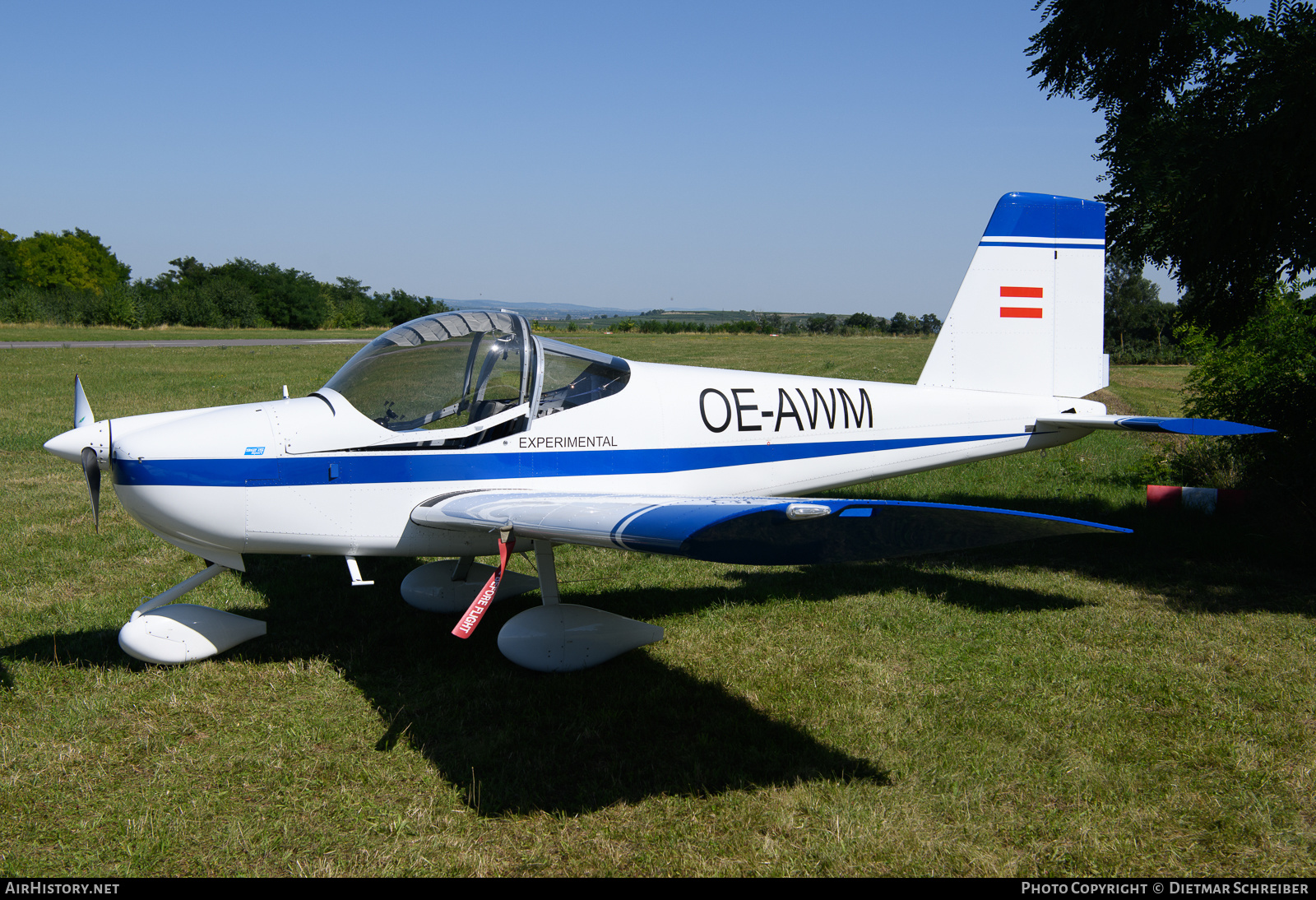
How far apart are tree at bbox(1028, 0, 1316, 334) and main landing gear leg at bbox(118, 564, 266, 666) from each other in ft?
22.4

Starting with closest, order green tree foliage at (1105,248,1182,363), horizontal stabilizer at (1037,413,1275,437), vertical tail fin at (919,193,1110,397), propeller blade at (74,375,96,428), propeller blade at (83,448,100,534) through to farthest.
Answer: propeller blade at (83,448,100,534) → propeller blade at (74,375,96,428) → horizontal stabilizer at (1037,413,1275,437) → vertical tail fin at (919,193,1110,397) → green tree foliage at (1105,248,1182,363)

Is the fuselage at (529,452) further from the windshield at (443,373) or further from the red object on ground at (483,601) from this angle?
the red object on ground at (483,601)

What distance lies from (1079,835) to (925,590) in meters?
3.09

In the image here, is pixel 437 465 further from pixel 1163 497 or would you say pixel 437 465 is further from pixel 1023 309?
pixel 1163 497

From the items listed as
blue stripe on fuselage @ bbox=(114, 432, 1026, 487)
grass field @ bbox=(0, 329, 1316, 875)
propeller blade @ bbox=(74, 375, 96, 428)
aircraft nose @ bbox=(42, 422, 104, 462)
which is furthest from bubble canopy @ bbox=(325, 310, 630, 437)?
grass field @ bbox=(0, 329, 1316, 875)

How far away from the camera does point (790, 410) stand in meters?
5.56

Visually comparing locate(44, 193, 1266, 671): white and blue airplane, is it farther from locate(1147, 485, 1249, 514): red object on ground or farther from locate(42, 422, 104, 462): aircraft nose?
locate(1147, 485, 1249, 514): red object on ground

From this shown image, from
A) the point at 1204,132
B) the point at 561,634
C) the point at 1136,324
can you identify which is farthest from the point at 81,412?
the point at 1136,324

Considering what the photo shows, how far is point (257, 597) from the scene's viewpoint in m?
5.96

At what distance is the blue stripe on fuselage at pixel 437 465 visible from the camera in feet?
13.7

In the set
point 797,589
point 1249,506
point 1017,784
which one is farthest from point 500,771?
point 1249,506

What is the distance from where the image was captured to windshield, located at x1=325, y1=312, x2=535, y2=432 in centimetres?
460

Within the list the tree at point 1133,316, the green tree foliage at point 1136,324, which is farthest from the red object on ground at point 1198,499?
the tree at point 1133,316
